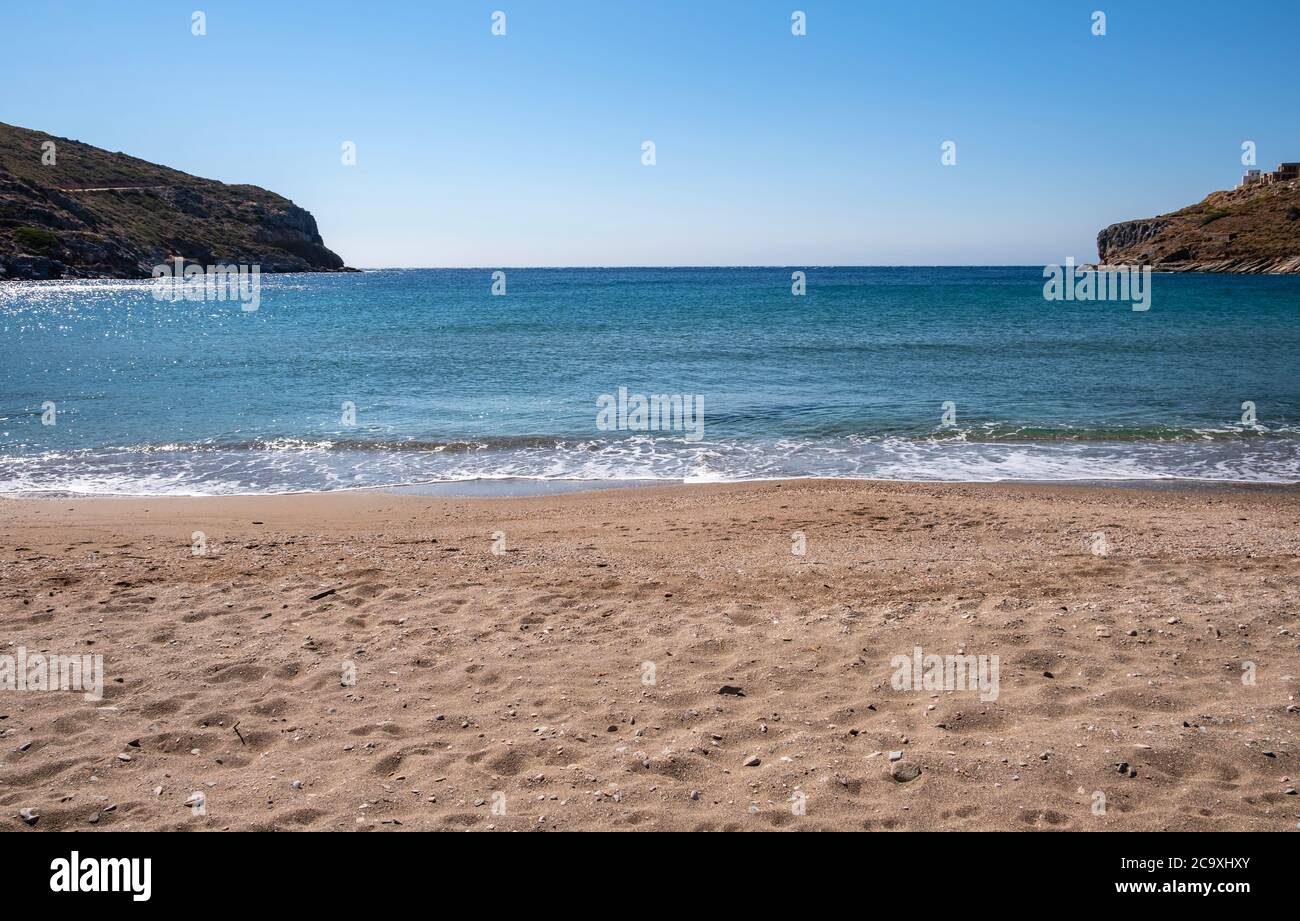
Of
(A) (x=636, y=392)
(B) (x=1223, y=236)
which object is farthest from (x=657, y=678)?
(B) (x=1223, y=236)

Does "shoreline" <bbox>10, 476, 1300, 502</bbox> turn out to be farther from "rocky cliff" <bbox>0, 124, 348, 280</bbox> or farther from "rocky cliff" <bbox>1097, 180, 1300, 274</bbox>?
"rocky cliff" <bbox>1097, 180, 1300, 274</bbox>

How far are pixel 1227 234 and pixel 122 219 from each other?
14495cm

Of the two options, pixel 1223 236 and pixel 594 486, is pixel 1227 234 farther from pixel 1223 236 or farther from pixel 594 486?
pixel 594 486

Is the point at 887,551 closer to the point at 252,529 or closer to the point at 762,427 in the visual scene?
the point at 252,529

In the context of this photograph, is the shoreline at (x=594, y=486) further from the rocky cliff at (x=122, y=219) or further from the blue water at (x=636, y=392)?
the rocky cliff at (x=122, y=219)

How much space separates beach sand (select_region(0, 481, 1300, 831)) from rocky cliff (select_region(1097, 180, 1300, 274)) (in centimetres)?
10900

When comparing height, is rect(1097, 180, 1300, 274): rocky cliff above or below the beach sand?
above

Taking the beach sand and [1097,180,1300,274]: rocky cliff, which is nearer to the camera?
the beach sand

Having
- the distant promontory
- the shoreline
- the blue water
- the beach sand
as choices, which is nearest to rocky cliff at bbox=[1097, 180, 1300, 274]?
the distant promontory

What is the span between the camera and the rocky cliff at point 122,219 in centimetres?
8612

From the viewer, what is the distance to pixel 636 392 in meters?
23.5

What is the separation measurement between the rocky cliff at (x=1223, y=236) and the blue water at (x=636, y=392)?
6723 cm

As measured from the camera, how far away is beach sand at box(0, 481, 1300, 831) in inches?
169
